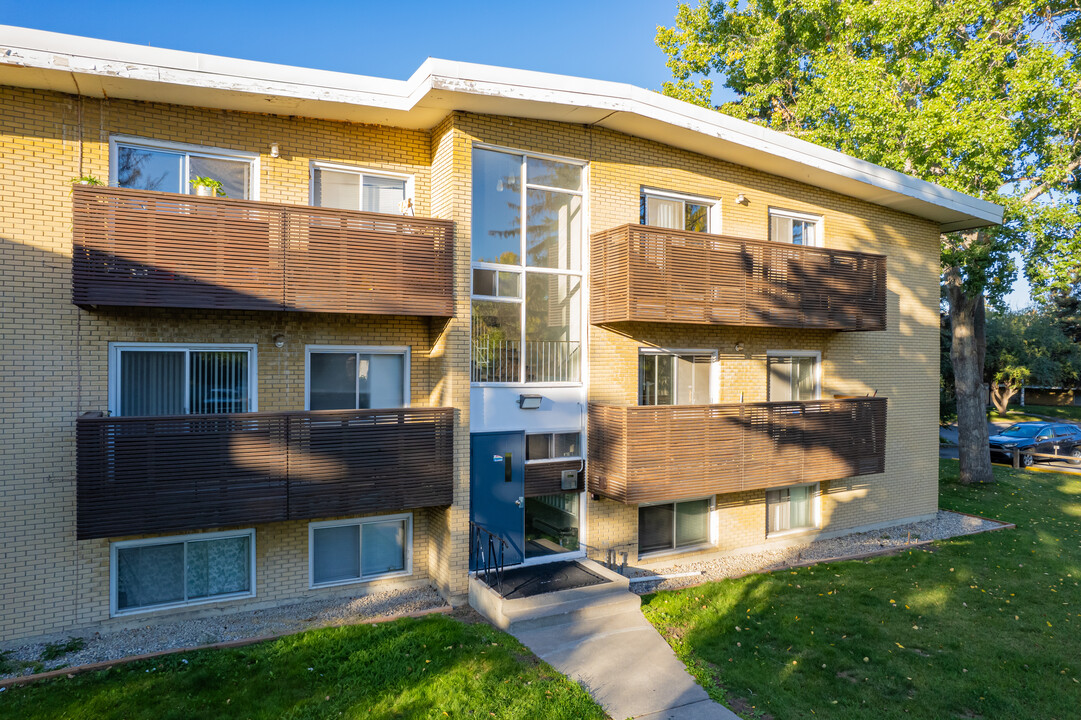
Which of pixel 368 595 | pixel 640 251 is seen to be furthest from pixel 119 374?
pixel 640 251

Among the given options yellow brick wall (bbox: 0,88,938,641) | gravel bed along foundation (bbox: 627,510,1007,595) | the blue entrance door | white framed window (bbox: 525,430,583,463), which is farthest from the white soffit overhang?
gravel bed along foundation (bbox: 627,510,1007,595)


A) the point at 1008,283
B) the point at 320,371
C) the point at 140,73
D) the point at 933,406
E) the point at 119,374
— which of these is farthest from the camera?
the point at 1008,283

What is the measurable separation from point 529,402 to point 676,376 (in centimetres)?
323

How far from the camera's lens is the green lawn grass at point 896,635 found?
23.8 feet

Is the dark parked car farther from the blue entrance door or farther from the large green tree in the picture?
the blue entrance door

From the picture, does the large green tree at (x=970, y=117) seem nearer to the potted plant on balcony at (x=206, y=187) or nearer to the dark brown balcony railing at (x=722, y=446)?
the dark brown balcony railing at (x=722, y=446)

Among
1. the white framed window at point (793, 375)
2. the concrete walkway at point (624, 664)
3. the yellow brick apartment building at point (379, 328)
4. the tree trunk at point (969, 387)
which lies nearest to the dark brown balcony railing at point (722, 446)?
the yellow brick apartment building at point (379, 328)

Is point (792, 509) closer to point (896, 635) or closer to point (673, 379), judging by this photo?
point (673, 379)

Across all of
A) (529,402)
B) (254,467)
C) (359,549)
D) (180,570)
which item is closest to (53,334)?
(254,467)

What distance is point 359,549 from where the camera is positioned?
9.92 m

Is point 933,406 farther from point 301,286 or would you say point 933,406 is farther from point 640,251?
point 301,286

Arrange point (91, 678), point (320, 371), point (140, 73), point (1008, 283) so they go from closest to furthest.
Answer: point (91, 678), point (140, 73), point (320, 371), point (1008, 283)

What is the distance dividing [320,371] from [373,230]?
2.32 m

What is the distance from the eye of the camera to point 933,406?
50.3 feet
